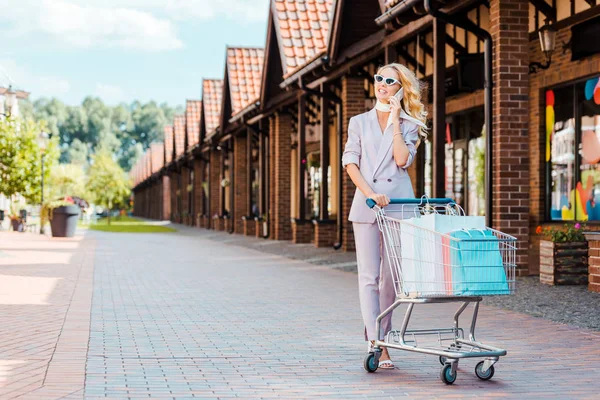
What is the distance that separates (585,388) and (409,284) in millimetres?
1187

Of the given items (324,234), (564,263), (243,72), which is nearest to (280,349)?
(564,263)

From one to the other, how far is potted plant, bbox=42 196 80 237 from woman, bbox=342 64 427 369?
2470 centimetres

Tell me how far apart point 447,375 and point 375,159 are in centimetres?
150

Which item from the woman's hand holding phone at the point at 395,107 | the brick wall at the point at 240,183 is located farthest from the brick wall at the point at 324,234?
the woman's hand holding phone at the point at 395,107

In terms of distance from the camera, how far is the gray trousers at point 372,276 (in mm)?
6320

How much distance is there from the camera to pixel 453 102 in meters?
21.0

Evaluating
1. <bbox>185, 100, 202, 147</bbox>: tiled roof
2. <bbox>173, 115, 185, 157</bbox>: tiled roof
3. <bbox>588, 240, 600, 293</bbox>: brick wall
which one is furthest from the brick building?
<bbox>173, 115, 185, 157</bbox>: tiled roof

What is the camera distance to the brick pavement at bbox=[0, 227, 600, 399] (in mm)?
5688

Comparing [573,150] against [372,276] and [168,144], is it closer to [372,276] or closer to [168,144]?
[372,276]

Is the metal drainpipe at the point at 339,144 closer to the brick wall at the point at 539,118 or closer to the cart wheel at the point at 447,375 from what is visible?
the brick wall at the point at 539,118

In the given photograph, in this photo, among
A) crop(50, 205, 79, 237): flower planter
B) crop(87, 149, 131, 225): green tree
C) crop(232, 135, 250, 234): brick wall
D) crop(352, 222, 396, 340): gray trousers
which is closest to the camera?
crop(352, 222, 396, 340): gray trousers

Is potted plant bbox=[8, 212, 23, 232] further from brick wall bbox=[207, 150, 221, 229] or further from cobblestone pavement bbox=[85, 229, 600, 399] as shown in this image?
cobblestone pavement bbox=[85, 229, 600, 399]

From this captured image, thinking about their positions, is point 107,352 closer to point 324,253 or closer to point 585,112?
point 585,112

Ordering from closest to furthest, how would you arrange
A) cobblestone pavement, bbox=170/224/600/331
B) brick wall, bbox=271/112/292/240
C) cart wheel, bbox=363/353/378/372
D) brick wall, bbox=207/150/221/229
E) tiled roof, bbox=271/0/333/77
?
1. cart wheel, bbox=363/353/378/372
2. cobblestone pavement, bbox=170/224/600/331
3. tiled roof, bbox=271/0/333/77
4. brick wall, bbox=271/112/292/240
5. brick wall, bbox=207/150/221/229
